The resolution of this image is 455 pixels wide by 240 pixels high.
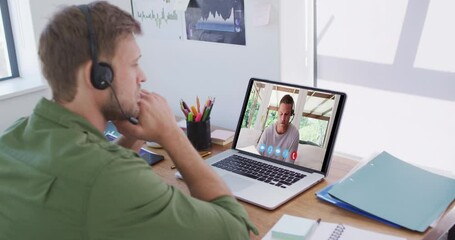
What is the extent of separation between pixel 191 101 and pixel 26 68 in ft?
2.85

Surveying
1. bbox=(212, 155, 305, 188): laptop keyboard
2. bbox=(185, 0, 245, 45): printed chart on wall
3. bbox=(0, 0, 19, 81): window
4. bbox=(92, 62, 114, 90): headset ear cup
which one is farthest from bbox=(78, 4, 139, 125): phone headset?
bbox=(0, 0, 19, 81): window

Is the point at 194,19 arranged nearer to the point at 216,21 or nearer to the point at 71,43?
the point at 216,21

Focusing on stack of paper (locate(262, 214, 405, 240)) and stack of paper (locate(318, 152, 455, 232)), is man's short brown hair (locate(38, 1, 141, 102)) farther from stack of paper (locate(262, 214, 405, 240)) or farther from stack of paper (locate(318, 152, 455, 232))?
stack of paper (locate(318, 152, 455, 232))

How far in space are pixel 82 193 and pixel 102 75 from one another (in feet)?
0.78

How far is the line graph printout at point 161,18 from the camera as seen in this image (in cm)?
207

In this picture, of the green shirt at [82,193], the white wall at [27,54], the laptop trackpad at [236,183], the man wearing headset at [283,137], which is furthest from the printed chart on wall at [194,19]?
the green shirt at [82,193]

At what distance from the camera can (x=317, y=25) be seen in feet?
6.27

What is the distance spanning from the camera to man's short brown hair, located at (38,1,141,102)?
3.29ft

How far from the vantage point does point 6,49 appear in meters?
2.47

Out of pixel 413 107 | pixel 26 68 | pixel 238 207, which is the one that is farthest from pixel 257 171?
pixel 26 68

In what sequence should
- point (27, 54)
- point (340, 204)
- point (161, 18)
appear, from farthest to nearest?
point (27, 54) < point (161, 18) < point (340, 204)

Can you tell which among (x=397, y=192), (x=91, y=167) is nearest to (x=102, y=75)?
(x=91, y=167)

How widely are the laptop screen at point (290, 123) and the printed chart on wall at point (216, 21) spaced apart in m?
0.30

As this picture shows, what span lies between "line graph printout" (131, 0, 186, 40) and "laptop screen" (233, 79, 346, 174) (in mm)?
548
